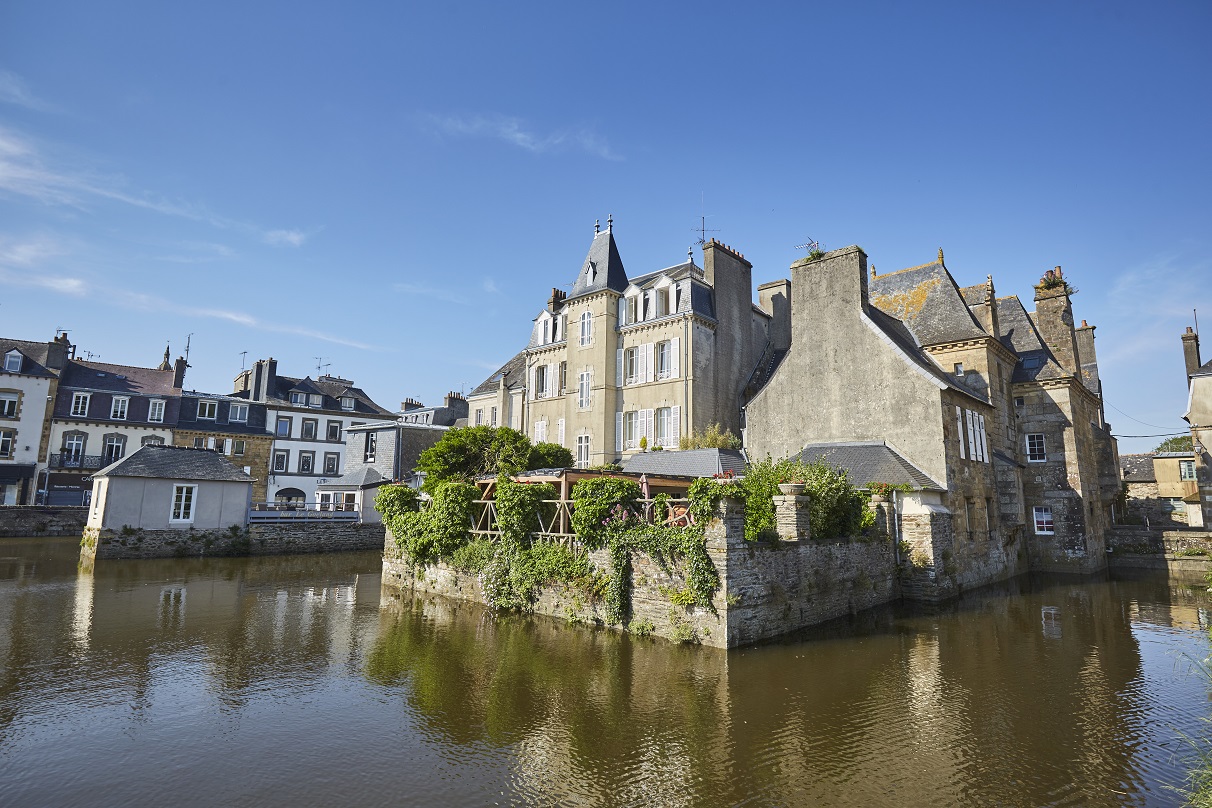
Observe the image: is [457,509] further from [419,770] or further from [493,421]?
[493,421]

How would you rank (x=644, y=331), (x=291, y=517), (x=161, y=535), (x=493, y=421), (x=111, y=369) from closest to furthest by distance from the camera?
1. (x=161, y=535)
2. (x=644, y=331)
3. (x=291, y=517)
4. (x=493, y=421)
5. (x=111, y=369)

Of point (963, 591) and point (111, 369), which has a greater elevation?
point (111, 369)

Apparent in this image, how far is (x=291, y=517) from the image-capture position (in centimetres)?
3188

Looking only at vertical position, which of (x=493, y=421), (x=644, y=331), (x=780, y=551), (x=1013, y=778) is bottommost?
(x=1013, y=778)

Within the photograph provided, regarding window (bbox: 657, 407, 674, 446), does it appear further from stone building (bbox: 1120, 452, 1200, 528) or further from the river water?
stone building (bbox: 1120, 452, 1200, 528)

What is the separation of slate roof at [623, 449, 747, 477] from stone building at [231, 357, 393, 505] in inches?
1304

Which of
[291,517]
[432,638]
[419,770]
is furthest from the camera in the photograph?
[291,517]

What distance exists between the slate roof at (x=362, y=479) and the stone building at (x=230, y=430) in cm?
737

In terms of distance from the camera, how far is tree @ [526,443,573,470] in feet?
85.2

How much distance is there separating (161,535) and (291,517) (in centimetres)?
598

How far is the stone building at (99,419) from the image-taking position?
38.2 m

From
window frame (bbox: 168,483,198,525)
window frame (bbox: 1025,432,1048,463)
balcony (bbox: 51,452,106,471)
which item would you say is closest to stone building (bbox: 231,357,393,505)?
balcony (bbox: 51,452,106,471)

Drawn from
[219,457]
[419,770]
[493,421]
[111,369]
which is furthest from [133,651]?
[111,369]

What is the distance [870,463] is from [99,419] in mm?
45095
